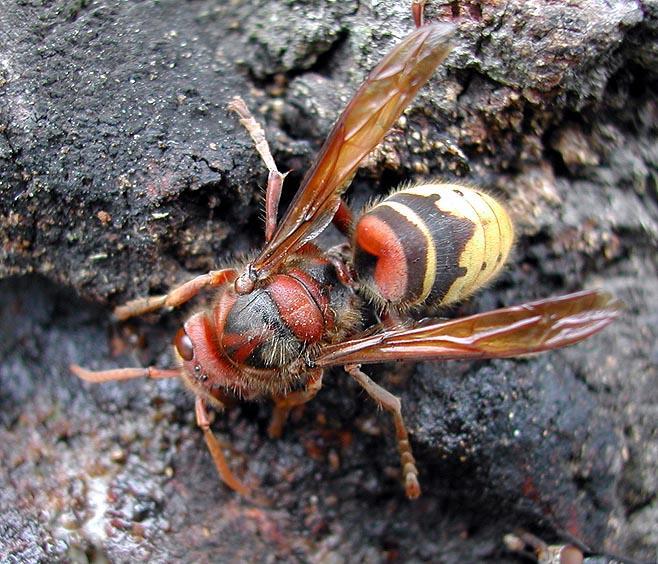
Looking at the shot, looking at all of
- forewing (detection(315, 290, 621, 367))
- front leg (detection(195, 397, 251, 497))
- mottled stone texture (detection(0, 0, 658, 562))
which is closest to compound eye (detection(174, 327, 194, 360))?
front leg (detection(195, 397, 251, 497))

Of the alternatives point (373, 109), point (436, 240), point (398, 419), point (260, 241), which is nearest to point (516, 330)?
point (436, 240)

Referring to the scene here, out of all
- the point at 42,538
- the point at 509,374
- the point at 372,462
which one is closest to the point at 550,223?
the point at 509,374

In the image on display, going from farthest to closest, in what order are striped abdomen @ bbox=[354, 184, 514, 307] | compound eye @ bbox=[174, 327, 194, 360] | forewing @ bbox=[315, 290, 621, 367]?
1. compound eye @ bbox=[174, 327, 194, 360]
2. striped abdomen @ bbox=[354, 184, 514, 307]
3. forewing @ bbox=[315, 290, 621, 367]

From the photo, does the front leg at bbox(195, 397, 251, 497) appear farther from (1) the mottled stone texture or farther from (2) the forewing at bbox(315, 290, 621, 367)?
(2) the forewing at bbox(315, 290, 621, 367)

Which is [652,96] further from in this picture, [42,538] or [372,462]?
[42,538]

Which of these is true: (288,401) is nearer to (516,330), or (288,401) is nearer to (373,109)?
(516,330)

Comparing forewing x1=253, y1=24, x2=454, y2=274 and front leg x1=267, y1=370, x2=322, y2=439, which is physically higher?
forewing x1=253, y1=24, x2=454, y2=274

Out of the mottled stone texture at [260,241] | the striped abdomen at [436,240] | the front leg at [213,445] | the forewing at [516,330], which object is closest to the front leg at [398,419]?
the mottled stone texture at [260,241]
